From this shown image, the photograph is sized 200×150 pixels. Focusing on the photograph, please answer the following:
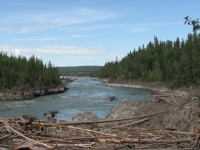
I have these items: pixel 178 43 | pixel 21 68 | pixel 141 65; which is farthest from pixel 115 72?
pixel 21 68

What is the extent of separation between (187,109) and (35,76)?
84.1 meters

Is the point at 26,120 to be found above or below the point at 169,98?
above

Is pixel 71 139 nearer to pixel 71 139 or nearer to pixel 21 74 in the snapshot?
pixel 71 139

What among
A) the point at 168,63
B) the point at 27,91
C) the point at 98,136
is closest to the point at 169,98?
the point at 98,136

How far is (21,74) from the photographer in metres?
87.2

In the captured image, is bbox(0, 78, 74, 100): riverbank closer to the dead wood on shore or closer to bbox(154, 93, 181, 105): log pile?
bbox(154, 93, 181, 105): log pile

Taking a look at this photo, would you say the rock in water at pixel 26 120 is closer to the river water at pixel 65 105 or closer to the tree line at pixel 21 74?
the river water at pixel 65 105

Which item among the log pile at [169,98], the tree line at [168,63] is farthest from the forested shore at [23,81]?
the log pile at [169,98]

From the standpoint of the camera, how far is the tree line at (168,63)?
8738cm

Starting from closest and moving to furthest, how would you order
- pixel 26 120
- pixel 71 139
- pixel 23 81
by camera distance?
1. pixel 71 139
2. pixel 26 120
3. pixel 23 81

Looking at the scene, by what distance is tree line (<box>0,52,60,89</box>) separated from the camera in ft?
277

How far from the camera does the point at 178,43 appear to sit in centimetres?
13275

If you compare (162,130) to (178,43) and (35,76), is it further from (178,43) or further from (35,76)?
(178,43)

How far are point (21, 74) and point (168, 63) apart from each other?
198 ft
